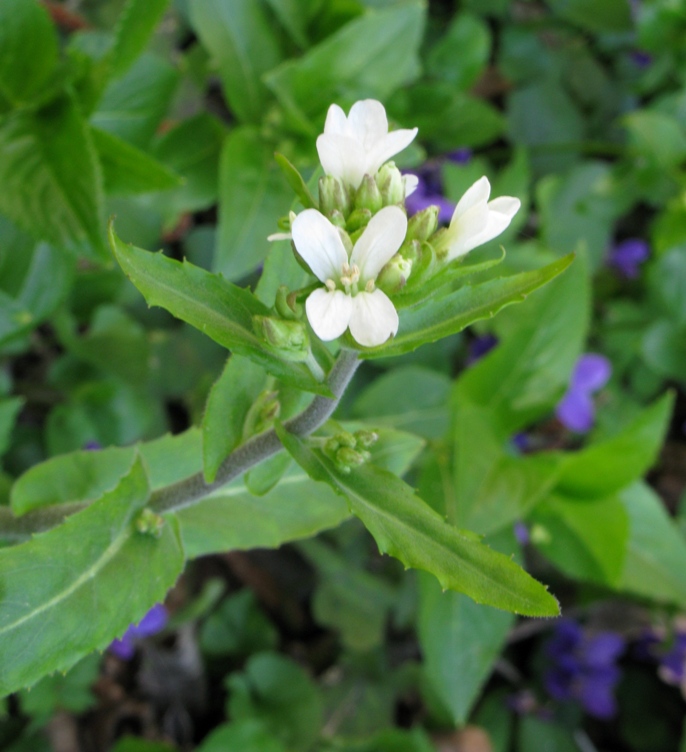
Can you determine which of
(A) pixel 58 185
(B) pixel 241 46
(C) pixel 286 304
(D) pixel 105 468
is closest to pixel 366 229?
(C) pixel 286 304

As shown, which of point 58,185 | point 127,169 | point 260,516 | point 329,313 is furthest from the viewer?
point 127,169

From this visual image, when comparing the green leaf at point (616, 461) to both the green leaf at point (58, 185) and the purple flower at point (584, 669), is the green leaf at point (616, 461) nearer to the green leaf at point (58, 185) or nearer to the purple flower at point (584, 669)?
→ the purple flower at point (584, 669)

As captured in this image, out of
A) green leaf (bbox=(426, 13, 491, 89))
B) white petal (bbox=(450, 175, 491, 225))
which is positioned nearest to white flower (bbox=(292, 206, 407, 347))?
white petal (bbox=(450, 175, 491, 225))

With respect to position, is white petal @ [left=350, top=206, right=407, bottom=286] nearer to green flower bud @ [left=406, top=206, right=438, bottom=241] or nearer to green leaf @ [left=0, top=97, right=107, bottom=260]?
green flower bud @ [left=406, top=206, right=438, bottom=241]

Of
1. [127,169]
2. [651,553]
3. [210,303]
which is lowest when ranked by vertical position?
[651,553]

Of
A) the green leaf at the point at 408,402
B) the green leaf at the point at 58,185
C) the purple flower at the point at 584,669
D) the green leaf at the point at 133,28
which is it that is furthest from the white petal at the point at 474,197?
the purple flower at the point at 584,669

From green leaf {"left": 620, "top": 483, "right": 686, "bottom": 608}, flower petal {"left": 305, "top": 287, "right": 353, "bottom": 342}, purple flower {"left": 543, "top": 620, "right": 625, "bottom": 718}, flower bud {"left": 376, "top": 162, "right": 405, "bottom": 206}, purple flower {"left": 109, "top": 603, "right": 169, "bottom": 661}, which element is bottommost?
purple flower {"left": 543, "top": 620, "right": 625, "bottom": 718}

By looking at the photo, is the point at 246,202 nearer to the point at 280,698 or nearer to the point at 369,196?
the point at 369,196

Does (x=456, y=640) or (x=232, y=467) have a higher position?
(x=232, y=467)
